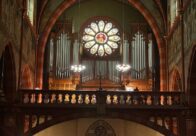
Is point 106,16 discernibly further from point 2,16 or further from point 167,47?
point 2,16

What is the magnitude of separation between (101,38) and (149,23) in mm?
3314

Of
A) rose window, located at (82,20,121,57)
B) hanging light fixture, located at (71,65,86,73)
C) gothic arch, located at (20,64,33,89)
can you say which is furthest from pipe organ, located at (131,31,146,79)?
gothic arch, located at (20,64,33,89)

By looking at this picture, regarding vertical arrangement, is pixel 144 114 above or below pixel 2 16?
below

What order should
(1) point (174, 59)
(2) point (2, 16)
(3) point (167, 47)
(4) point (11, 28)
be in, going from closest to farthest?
(2) point (2, 16), (4) point (11, 28), (1) point (174, 59), (3) point (167, 47)

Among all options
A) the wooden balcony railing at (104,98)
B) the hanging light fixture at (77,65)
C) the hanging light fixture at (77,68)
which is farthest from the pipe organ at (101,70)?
the wooden balcony railing at (104,98)

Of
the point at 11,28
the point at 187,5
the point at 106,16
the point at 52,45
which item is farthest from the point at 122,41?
the point at 11,28

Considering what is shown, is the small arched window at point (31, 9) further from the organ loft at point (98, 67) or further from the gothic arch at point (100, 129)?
the gothic arch at point (100, 129)

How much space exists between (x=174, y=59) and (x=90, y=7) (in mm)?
7619

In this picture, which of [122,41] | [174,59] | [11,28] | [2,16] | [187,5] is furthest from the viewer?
[122,41]

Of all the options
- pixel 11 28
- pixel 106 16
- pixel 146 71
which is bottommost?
pixel 146 71

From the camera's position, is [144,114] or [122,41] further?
[122,41]

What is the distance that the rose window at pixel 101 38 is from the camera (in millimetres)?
28836

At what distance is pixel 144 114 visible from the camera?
21141 millimetres

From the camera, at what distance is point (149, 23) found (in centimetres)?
2792
